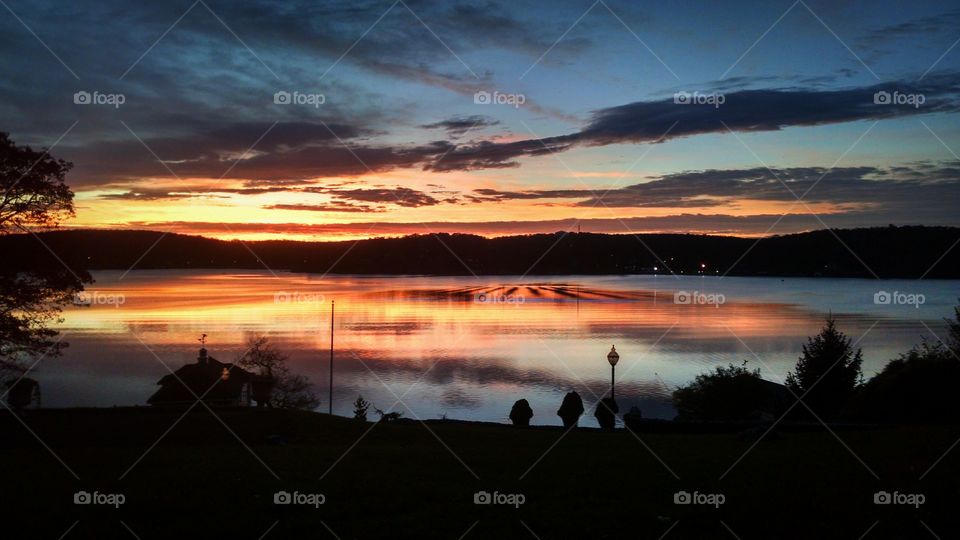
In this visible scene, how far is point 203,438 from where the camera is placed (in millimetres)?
14789

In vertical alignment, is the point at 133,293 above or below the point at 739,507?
above

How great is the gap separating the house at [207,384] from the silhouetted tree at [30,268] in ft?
34.7

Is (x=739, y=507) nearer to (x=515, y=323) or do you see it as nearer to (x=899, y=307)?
(x=515, y=323)

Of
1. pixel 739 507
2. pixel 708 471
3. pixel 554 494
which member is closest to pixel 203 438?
pixel 554 494

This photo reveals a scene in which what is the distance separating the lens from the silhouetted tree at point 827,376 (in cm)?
3000

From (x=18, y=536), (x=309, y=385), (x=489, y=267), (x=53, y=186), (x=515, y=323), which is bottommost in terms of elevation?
(x=18, y=536)

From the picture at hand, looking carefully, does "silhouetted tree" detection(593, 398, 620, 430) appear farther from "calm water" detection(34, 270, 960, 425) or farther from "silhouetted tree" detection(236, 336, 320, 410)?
"silhouetted tree" detection(236, 336, 320, 410)

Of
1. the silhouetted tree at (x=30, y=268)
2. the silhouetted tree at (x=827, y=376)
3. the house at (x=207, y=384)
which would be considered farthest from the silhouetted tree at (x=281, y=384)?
the silhouetted tree at (x=827, y=376)

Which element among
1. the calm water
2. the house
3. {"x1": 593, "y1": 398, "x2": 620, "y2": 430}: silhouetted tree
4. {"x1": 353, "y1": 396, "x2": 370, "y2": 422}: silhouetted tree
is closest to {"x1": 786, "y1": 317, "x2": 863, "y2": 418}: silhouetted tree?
the calm water

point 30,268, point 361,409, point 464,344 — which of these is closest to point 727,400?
point 361,409

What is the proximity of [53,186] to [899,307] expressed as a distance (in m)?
119

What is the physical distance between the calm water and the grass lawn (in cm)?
1525

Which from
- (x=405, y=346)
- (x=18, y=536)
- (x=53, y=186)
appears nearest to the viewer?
(x=18, y=536)

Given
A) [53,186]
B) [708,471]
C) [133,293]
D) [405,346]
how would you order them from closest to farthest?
[708,471] < [53,186] < [405,346] < [133,293]
